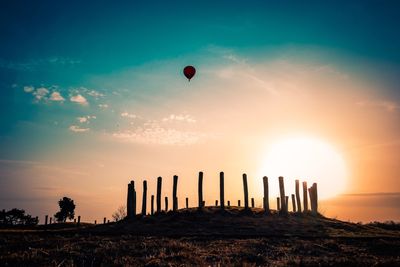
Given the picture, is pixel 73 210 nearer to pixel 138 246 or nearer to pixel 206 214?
pixel 206 214

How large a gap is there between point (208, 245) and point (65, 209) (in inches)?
2224

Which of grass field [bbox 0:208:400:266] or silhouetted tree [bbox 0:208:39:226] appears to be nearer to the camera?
grass field [bbox 0:208:400:266]

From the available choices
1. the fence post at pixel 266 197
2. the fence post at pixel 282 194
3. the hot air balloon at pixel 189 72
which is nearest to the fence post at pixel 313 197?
the fence post at pixel 282 194

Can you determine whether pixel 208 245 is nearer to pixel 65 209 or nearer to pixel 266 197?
pixel 266 197

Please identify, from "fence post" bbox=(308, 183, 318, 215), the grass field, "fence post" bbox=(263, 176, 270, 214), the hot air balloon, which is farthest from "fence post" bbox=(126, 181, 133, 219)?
"fence post" bbox=(308, 183, 318, 215)

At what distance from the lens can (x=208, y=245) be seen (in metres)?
15.2

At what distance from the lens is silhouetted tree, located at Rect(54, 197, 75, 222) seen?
64062 millimetres

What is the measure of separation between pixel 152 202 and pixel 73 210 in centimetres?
2883

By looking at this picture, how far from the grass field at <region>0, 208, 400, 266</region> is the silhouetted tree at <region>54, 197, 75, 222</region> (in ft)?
128

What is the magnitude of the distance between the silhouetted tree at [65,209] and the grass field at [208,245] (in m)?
38.9

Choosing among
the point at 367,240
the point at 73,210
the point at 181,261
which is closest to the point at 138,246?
the point at 181,261

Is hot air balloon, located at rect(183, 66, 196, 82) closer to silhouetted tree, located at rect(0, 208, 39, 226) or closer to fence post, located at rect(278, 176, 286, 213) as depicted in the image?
fence post, located at rect(278, 176, 286, 213)

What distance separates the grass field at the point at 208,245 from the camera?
9617mm

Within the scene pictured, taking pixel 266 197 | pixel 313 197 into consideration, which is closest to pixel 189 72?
pixel 266 197
